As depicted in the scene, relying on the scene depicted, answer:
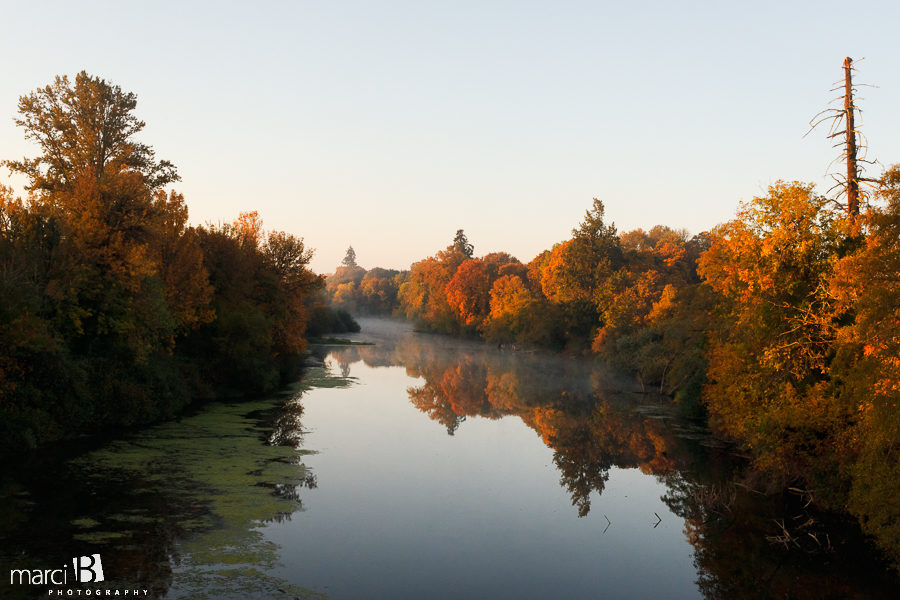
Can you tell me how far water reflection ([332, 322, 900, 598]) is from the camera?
16.7 m

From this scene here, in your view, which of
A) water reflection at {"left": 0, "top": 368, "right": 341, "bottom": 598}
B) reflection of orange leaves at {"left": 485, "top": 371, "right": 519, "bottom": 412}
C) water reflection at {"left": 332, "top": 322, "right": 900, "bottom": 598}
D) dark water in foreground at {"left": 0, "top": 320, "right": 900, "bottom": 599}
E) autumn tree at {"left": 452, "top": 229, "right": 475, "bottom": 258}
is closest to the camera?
water reflection at {"left": 0, "top": 368, "right": 341, "bottom": 598}

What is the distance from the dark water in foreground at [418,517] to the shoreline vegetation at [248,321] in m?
2.23

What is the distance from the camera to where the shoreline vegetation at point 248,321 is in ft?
60.1

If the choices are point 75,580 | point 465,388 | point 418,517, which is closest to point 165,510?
point 75,580

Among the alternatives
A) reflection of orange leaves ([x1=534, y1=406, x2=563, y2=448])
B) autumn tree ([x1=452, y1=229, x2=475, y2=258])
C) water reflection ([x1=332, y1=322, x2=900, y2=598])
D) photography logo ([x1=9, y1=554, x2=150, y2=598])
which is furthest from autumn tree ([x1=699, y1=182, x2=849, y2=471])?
autumn tree ([x1=452, y1=229, x2=475, y2=258])

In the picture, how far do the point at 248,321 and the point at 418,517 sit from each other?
86.8ft

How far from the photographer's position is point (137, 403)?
30516mm

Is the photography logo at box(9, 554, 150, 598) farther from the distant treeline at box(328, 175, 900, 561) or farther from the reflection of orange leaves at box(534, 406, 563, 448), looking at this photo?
the reflection of orange leaves at box(534, 406, 563, 448)

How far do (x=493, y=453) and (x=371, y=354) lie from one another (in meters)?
52.3

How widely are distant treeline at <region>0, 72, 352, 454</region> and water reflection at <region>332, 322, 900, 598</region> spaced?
1517 centimetres

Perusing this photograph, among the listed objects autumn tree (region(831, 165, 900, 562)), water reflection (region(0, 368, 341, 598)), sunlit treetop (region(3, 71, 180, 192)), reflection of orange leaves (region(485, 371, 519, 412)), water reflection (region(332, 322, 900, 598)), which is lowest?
water reflection (region(332, 322, 900, 598))

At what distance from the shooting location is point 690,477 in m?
26.7

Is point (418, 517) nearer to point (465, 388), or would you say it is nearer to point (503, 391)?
point (503, 391)

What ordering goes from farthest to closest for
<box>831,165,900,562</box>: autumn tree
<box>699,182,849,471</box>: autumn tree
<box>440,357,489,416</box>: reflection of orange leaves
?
<box>440,357,489,416</box>: reflection of orange leaves → <box>699,182,849,471</box>: autumn tree → <box>831,165,900,562</box>: autumn tree
